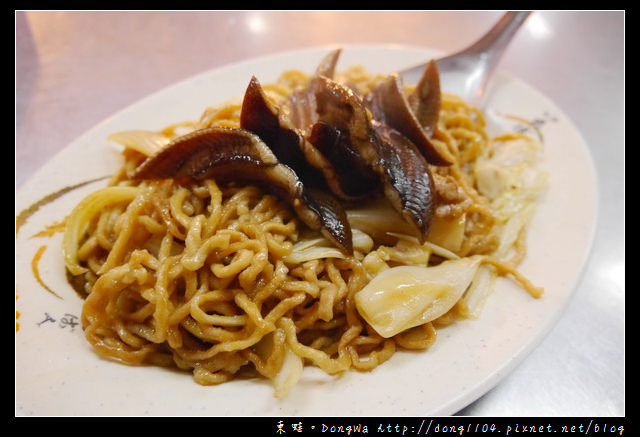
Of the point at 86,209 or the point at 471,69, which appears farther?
the point at 471,69

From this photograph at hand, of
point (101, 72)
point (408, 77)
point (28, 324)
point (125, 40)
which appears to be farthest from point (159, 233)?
point (125, 40)

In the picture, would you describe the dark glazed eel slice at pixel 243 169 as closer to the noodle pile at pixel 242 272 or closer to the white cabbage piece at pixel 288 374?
the noodle pile at pixel 242 272

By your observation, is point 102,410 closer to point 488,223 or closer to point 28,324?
point 28,324

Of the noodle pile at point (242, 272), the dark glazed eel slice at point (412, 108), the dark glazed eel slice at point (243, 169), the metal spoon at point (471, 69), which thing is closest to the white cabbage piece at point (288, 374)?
the noodle pile at point (242, 272)

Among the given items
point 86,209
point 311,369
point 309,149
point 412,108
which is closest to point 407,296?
point 311,369

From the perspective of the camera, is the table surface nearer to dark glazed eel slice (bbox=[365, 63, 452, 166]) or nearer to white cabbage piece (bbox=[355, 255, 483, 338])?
white cabbage piece (bbox=[355, 255, 483, 338])

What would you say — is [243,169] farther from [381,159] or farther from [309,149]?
[381,159]
